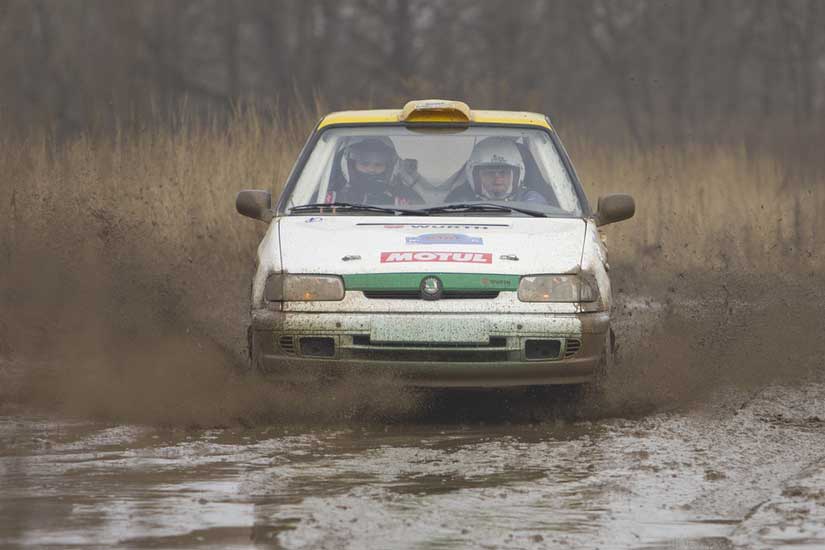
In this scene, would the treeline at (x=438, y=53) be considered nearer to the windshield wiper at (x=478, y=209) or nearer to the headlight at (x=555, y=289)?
the windshield wiper at (x=478, y=209)

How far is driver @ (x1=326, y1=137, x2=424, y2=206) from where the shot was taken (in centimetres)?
914

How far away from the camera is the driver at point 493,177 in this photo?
9172 mm

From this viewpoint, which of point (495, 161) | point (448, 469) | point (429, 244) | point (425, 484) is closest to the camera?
point (425, 484)

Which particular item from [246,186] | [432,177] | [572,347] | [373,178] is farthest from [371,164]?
[246,186]

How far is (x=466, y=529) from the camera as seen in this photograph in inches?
214

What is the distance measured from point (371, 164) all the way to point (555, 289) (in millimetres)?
1748

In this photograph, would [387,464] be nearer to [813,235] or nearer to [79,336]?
[79,336]

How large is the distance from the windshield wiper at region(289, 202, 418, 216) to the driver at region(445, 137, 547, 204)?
1.20 feet

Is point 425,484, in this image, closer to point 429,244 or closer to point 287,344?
point 287,344

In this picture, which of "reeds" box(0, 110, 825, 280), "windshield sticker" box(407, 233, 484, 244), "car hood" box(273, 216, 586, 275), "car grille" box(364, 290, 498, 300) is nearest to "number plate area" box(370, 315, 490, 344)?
"car grille" box(364, 290, 498, 300)

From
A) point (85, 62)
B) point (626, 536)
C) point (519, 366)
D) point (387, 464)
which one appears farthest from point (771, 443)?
point (85, 62)

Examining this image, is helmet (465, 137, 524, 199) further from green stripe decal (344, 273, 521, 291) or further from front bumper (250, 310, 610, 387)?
front bumper (250, 310, 610, 387)

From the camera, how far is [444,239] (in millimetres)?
8281

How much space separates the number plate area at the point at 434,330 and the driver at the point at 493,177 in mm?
1412
